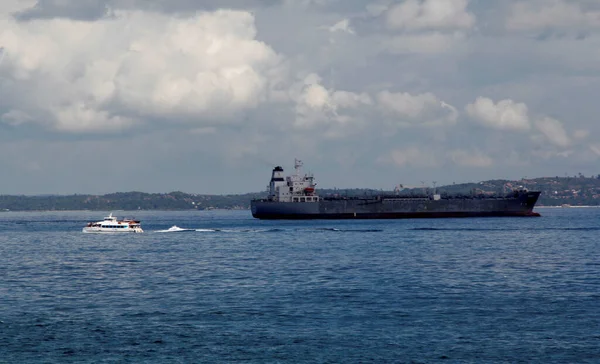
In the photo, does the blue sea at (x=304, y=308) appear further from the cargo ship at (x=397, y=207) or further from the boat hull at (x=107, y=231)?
the cargo ship at (x=397, y=207)

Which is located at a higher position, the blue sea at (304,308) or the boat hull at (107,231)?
the boat hull at (107,231)

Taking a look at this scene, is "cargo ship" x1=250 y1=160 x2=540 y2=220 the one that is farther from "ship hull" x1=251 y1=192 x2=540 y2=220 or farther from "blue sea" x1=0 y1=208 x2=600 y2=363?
"blue sea" x1=0 y1=208 x2=600 y2=363

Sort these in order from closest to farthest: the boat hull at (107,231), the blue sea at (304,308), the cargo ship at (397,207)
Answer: the blue sea at (304,308) < the boat hull at (107,231) < the cargo ship at (397,207)

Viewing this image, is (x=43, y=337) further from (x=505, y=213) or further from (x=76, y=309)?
(x=505, y=213)

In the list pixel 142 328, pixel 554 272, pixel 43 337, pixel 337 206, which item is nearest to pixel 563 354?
pixel 142 328

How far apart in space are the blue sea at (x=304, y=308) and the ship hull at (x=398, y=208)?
361 feet

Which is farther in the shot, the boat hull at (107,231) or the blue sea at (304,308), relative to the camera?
the boat hull at (107,231)

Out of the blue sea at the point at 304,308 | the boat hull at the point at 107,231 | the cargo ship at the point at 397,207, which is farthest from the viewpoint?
the cargo ship at the point at 397,207

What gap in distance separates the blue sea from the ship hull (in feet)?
361

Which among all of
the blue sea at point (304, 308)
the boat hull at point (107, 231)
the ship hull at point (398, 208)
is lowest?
the blue sea at point (304, 308)

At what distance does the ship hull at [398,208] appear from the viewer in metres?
198

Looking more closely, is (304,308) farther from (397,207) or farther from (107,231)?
(397,207)

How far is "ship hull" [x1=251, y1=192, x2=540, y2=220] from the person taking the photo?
7781 inches

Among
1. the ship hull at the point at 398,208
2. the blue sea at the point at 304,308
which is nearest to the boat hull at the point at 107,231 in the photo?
the blue sea at the point at 304,308
